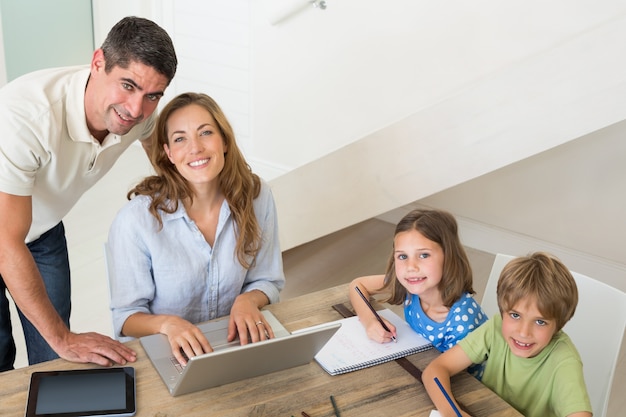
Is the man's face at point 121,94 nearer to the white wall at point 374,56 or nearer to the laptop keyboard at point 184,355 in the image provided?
the laptop keyboard at point 184,355

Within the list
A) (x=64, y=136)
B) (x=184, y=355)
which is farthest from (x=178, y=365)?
(x=64, y=136)

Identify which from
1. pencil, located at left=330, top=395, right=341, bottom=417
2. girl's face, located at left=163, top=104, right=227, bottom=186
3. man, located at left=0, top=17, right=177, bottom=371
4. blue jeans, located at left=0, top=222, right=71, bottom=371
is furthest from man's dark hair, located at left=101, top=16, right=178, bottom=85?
pencil, located at left=330, top=395, right=341, bottom=417

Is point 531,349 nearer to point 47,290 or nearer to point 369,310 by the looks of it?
point 369,310

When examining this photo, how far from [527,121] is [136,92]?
1400mm

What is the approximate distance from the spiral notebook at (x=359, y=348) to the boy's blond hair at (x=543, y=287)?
259mm

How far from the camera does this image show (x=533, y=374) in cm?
165

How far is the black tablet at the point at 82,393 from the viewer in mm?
1447

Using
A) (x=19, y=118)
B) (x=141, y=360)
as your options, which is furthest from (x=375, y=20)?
(x=141, y=360)

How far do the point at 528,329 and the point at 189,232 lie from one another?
2.91ft

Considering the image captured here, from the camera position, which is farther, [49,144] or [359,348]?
[49,144]

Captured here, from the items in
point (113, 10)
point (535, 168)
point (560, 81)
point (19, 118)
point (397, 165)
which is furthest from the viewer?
point (113, 10)

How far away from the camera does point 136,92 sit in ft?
6.11

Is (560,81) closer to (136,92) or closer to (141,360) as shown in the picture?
(136,92)

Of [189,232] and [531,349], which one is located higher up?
[189,232]
